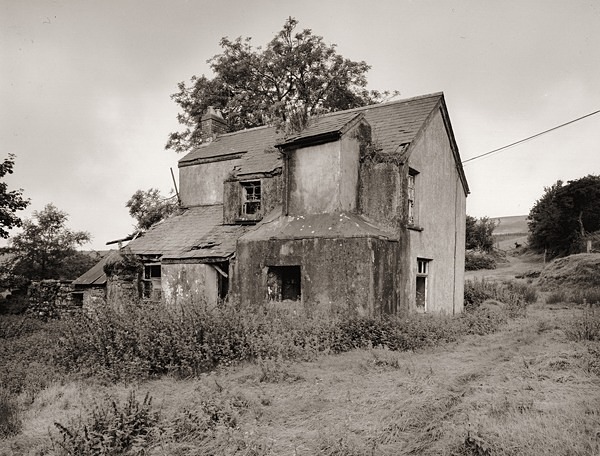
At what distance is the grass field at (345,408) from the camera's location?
208 inches

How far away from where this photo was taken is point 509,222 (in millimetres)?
78812

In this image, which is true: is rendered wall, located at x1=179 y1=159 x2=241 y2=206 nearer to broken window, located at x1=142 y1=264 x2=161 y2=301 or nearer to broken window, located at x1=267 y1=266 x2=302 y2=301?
broken window, located at x1=142 y1=264 x2=161 y2=301

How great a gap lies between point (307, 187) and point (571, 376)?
8660mm

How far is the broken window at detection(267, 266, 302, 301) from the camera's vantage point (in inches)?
526

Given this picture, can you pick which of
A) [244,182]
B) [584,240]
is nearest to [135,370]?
[244,182]

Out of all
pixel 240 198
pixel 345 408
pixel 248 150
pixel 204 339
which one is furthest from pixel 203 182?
pixel 345 408

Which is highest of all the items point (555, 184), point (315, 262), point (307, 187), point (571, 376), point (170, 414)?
point (555, 184)

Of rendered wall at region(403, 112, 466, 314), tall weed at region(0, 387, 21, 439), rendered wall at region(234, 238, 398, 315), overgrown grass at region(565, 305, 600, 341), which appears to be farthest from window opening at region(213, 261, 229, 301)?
overgrown grass at region(565, 305, 600, 341)

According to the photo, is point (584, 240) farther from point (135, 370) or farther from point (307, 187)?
point (135, 370)

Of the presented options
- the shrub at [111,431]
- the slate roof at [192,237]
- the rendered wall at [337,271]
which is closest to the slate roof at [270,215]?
the slate roof at [192,237]

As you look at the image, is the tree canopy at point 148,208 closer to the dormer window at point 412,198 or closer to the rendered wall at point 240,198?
the rendered wall at point 240,198

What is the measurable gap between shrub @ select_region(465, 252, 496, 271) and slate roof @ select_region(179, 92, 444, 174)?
23078 mm

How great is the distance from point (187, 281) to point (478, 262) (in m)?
28.2

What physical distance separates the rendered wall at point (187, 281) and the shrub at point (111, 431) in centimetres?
846
